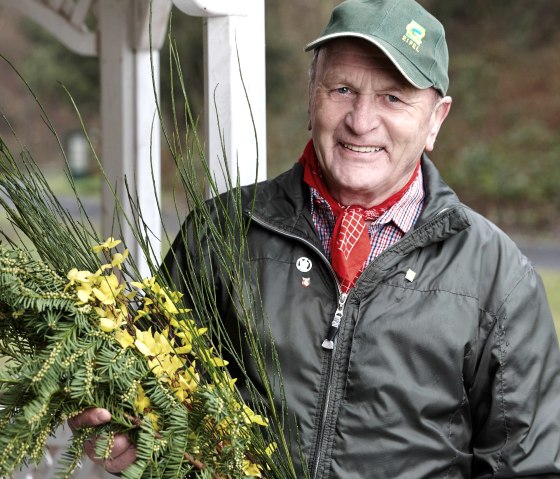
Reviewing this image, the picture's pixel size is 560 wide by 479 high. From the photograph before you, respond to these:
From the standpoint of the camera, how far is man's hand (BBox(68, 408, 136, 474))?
56.1 inches

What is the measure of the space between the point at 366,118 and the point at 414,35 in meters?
0.21

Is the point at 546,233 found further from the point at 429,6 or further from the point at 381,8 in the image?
the point at 381,8

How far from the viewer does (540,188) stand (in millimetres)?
15164

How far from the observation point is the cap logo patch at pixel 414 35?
200 cm

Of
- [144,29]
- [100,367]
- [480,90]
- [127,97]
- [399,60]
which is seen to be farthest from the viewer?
[480,90]

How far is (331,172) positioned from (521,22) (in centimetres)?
1686

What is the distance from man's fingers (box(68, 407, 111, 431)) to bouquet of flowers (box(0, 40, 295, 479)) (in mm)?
12

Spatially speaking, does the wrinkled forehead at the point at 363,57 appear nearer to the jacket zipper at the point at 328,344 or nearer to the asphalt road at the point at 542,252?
the jacket zipper at the point at 328,344

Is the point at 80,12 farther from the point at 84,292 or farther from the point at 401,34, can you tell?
the point at 84,292

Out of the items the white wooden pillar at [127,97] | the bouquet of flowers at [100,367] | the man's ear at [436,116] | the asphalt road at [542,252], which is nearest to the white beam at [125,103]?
the white wooden pillar at [127,97]

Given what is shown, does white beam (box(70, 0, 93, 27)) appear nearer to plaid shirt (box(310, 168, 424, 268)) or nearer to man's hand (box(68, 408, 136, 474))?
plaid shirt (box(310, 168, 424, 268))

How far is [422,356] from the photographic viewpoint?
1962mm

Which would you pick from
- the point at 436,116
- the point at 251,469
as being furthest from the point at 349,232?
the point at 251,469

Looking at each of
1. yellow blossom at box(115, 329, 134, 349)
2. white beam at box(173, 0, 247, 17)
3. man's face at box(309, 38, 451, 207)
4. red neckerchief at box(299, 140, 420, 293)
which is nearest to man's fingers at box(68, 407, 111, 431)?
yellow blossom at box(115, 329, 134, 349)
